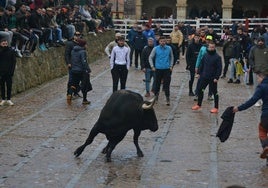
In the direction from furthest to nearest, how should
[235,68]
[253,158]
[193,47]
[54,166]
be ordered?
[235,68] → [193,47] → [253,158] → [54,166]

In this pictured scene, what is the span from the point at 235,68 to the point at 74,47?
7027mm

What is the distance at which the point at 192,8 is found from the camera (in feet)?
149

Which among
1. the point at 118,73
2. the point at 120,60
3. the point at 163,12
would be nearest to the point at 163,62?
the point at 120,60

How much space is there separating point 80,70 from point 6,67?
209 centimetres

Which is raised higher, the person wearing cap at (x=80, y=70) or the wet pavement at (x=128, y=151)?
the person wearing cap at (x=80, y=70)

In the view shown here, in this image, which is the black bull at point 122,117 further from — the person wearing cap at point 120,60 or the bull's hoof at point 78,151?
the person wearing cap at point 120,60

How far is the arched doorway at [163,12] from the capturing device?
47.4 m

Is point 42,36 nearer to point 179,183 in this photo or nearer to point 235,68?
point 235,68

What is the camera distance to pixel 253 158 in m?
11.8

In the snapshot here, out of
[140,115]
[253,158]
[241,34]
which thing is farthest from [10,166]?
[241,34]

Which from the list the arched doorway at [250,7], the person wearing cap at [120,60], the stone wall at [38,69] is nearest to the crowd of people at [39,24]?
the stone wall at [38,69]

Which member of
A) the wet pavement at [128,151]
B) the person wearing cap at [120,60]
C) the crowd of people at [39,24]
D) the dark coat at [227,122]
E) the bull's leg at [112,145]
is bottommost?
the wet pavement at [128,151]

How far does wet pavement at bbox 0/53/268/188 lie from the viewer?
33.6 feet

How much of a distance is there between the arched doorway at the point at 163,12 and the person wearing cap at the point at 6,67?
31145 mm
